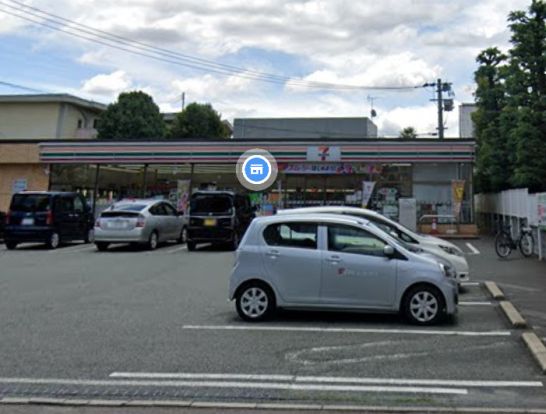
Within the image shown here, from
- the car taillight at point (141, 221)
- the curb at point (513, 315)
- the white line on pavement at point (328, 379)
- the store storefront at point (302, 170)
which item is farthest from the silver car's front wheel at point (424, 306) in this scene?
the store storefront at point (302, 170)

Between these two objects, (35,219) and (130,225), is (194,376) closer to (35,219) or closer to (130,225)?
(130,225)

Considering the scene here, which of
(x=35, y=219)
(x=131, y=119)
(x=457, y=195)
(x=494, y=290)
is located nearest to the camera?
(x=494, y=290)

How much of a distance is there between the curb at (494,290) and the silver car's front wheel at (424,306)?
Result: 2623mm

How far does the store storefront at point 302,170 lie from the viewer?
25.9 metres

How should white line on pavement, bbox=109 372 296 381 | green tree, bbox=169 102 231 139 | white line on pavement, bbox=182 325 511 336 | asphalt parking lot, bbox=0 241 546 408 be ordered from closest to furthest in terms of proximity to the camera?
asphalt parking lot, bbox=0 241 546 408 < white line on pavement, bbox=109 372 296 381 < white line on pavement, bbox=182 325 511 336 < green tree, bbox=169 102 231 139

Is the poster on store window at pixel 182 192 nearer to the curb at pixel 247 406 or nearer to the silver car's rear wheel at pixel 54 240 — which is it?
the silver car's rear wheel at pixel 54 240

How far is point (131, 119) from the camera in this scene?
4812 centimetres

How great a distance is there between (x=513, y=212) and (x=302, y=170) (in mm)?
9907

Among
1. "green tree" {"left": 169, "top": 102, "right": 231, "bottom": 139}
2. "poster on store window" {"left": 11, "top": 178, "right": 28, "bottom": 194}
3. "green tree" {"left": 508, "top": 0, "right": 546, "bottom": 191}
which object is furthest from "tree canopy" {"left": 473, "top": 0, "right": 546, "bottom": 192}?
"green tree" {"left": 169, "top": 102, "right": 231, "bottom": 139}

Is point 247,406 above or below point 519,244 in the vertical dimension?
below

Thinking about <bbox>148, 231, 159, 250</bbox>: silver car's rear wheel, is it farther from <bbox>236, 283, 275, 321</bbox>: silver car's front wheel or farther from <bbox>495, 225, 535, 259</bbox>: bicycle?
<bbox>236, 283, 275, 321</bbox>: silver car's front wheel

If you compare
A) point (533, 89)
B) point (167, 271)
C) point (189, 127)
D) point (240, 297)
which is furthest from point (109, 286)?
point (189, 127)

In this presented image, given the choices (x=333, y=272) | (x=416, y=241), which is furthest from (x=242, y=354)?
(x=416, y=241)

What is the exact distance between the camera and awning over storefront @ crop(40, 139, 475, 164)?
84.8 ft
